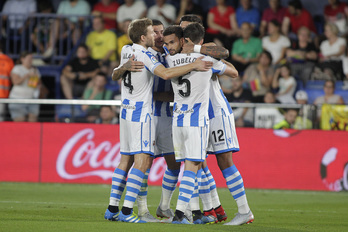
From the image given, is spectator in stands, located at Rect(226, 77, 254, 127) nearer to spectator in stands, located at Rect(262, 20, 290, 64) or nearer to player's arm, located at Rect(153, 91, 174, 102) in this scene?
spectator in stands, located at Rect(262, 20, 290, 64)

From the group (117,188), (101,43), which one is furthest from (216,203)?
(101,43)

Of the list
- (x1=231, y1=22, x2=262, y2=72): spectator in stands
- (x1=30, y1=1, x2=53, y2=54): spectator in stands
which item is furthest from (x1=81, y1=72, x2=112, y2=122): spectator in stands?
(x1=231, y1=22, x2=262, y2=72): spectator in stands

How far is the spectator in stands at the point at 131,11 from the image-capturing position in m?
17.7

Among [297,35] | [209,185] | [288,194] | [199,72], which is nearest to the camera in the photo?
[199,72]

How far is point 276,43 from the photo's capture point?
16953mm

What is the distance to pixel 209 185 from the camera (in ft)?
27.8

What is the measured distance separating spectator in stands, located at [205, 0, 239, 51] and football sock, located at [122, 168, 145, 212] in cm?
970

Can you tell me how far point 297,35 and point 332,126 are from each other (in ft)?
14.5

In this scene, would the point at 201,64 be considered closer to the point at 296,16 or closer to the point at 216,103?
the point at 216,103

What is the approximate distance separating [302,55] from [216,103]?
9089 mm

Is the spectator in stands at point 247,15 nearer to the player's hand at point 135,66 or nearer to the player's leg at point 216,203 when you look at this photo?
the player's leg at point 216,203

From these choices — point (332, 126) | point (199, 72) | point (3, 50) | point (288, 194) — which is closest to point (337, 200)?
point (288, 194)

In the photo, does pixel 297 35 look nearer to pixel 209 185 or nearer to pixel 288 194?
pixel 288 194

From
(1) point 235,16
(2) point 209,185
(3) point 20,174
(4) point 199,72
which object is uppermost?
(1) point 235,16
